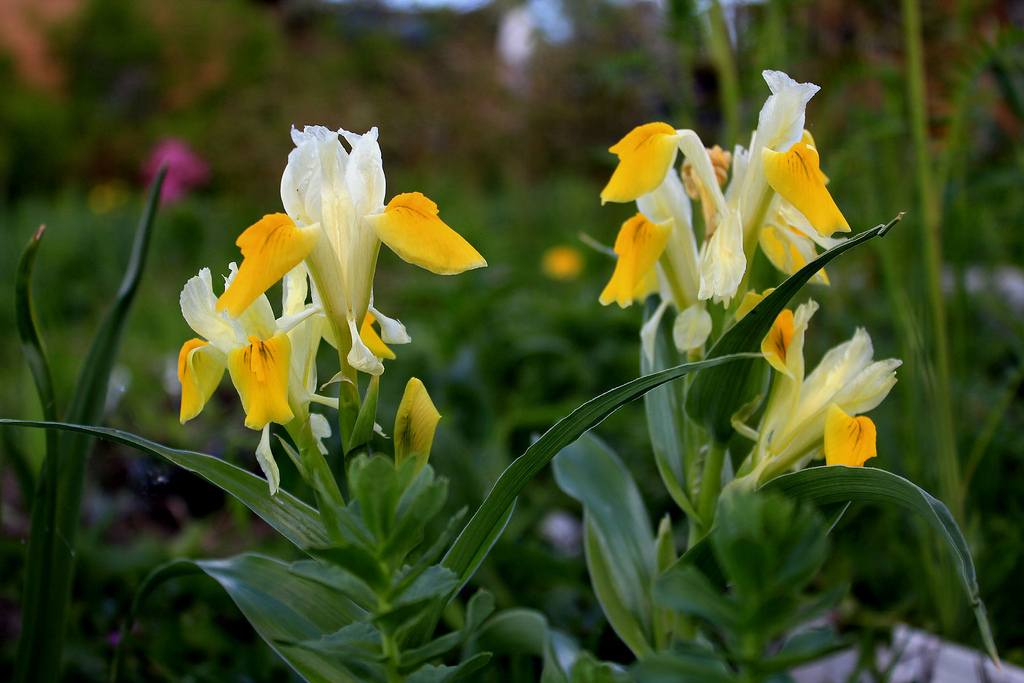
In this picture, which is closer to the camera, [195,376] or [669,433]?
[195,376]

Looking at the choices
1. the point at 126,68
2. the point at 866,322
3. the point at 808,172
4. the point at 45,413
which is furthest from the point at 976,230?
the point at 126,68

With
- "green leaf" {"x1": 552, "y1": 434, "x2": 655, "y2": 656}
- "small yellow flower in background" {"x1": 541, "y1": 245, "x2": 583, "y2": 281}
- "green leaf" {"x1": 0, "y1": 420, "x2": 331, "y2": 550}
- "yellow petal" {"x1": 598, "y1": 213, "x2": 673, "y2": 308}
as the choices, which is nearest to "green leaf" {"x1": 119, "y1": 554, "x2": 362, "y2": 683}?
"green leaf" {"x1": 0, "y1": 420, "x2": 331, "y2": 550}

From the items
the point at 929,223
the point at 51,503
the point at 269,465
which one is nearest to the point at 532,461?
the point at 269,465

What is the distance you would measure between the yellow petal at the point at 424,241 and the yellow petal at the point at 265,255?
0.19ft

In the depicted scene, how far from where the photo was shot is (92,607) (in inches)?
42.6

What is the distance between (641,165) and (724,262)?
4.5 inches

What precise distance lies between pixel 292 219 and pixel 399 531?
273 mm

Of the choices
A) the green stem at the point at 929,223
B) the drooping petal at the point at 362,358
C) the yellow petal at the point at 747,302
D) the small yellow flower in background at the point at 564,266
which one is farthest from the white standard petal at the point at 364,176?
the small yellow flower in background at the point at 564,266

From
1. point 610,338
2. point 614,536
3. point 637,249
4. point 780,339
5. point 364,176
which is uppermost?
point 364,176

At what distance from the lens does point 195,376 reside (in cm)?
59

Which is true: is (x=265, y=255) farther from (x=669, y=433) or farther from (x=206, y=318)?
(x=669, y=433)

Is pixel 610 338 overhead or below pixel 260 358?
below

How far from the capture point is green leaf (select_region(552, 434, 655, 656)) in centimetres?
72

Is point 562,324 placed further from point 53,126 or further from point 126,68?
point 126,68
